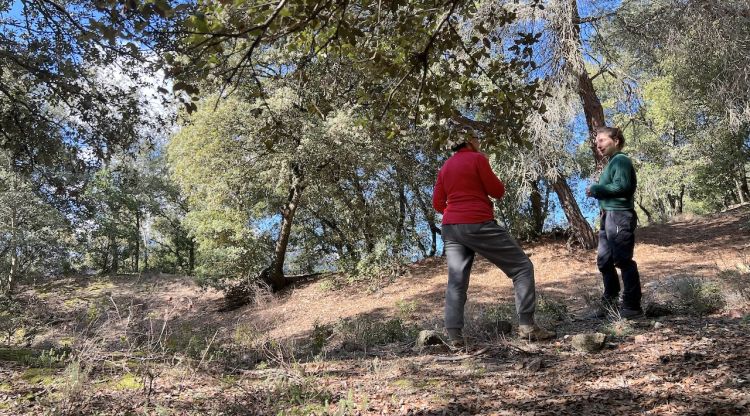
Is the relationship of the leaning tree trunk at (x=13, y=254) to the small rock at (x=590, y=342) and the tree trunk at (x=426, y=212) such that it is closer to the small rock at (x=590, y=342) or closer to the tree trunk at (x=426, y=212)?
the tree trunk at (x=426, y=212)

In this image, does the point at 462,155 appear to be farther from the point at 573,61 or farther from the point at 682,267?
the point at 682,267

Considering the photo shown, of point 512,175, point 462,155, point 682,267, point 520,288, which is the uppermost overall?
point 512,175

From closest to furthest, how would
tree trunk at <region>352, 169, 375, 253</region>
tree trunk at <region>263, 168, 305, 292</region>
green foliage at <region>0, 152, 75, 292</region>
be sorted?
1. green foliage at <region>0, 152, 75, 292</region>
2. tree trunk at <region>263, 168, 305, 292</region>
3. tree trunk at <region>352, 169, 375, 253</region>

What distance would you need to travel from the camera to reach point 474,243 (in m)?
3.74

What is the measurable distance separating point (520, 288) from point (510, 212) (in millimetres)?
13356

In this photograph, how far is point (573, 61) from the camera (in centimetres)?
1065

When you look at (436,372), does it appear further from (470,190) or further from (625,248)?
(625,248)

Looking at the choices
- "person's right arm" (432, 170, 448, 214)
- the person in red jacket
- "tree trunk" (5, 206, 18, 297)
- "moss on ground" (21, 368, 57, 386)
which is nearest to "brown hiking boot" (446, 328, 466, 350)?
the person in red jacket

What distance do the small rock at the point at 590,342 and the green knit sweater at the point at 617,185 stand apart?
1.43 m

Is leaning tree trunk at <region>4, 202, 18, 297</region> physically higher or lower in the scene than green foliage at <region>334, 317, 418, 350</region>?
higher

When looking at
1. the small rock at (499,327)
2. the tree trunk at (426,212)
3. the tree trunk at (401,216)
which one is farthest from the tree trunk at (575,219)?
the small rock at (499,327)

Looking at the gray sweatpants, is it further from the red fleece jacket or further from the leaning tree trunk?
the leaning tree trunk

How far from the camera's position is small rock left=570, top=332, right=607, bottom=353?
3.25 metres

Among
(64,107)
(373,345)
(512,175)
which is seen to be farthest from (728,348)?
(512,175)
